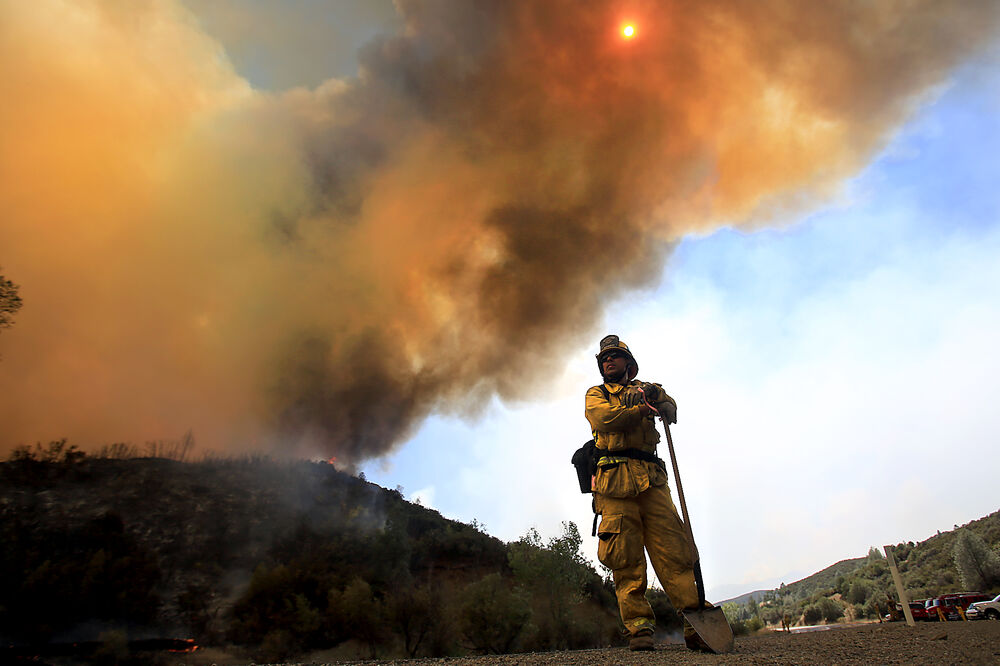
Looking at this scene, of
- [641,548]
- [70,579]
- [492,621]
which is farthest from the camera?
[70,579]

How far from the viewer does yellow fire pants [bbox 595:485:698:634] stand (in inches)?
181

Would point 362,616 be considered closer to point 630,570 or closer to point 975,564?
point 630,570

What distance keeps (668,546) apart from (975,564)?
90.9 feet

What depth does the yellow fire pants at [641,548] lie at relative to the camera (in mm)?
4605

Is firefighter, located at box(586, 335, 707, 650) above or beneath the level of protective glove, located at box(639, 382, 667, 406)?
beneath

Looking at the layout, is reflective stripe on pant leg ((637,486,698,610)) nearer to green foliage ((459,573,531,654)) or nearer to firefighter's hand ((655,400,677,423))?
firefighter's hand ((655,400,677,423))

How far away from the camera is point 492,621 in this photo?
9.98m

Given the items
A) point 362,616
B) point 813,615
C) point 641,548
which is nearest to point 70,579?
point 362,616

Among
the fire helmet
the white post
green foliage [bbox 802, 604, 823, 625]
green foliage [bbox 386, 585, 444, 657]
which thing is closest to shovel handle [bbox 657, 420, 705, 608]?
the fire helmet

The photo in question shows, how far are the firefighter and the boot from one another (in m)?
0.01

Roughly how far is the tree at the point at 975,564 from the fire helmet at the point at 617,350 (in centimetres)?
2579

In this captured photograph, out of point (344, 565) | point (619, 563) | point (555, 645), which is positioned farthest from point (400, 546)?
point (619, 563)

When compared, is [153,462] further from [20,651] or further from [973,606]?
[973,606]

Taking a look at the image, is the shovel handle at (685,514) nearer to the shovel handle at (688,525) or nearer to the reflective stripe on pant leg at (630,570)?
the shovel handle at (688,525)
